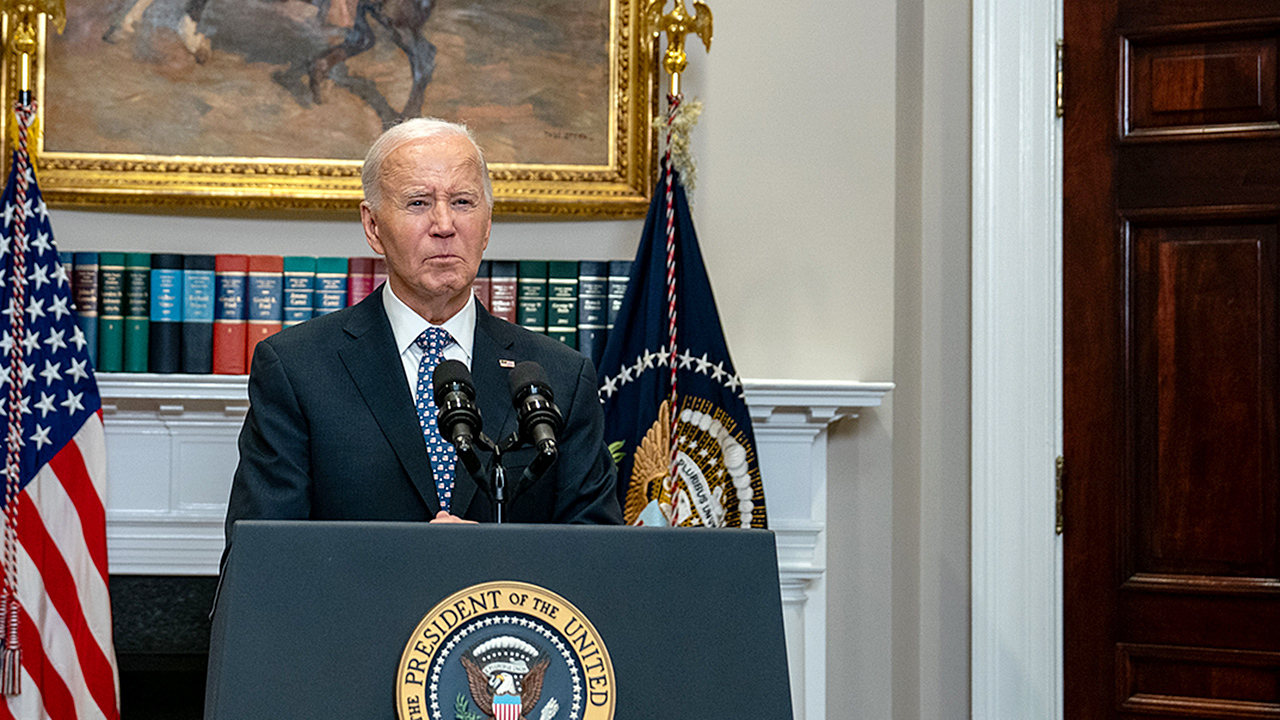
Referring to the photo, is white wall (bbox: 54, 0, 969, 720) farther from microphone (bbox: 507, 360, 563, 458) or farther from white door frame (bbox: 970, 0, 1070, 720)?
microphone (bbox: 507, 360, 563, 458)

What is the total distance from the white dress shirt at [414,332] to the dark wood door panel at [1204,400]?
2119 millimetres

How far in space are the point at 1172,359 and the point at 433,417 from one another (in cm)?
227

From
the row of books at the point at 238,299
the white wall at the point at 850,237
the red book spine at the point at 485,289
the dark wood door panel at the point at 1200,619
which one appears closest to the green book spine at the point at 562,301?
the row of books at the point at 238,299

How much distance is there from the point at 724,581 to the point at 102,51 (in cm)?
295

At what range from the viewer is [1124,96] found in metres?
3.29

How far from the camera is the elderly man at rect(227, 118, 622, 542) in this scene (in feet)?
6.00

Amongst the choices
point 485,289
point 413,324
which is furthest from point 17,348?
point 413,324

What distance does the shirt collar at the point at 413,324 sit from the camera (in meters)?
1.96

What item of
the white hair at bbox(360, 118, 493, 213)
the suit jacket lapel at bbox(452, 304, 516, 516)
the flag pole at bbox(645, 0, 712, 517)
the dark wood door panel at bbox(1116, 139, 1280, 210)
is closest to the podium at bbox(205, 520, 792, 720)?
the suit jacket lapel at bbox(452, 304, 516, 516)

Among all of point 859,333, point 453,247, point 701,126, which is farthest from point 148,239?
point 859,333

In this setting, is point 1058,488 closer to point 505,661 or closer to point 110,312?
point 505,661

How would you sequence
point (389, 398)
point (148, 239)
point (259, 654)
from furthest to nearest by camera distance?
point (148, 239)
point (389, 398)
point (259, 654)

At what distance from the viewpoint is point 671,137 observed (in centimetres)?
323

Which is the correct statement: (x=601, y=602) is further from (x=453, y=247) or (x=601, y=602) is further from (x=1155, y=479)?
(x=1155, y=479)
